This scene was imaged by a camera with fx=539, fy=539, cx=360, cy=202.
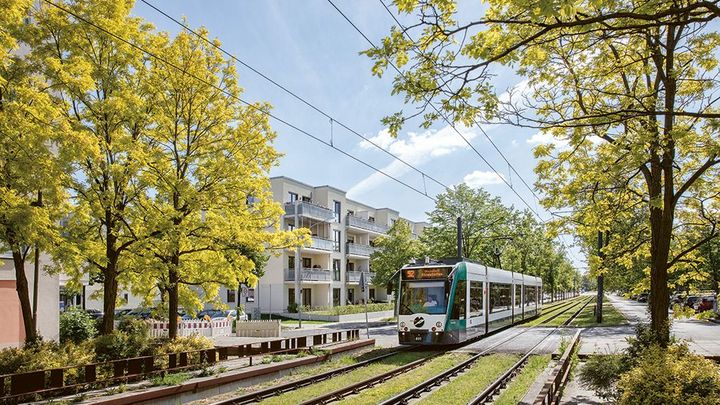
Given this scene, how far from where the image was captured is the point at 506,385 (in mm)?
13047

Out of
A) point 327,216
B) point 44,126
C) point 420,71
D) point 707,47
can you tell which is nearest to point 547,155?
point 707,47

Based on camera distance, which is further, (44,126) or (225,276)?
(225,276)

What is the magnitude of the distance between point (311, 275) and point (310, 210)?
5.66 m

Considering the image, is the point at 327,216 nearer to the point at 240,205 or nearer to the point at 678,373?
the point at 240,205

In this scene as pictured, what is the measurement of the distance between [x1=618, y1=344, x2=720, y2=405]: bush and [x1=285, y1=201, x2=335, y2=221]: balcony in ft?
123

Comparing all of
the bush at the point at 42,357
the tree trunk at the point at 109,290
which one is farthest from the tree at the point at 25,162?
the tree trunk at the point at 109,290

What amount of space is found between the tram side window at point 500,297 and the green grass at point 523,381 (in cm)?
709

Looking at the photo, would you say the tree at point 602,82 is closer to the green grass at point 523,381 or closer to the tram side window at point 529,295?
the green grass at point 523,381

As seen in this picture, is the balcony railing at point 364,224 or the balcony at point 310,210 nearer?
the balcony at point 310,210

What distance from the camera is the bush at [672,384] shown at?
23.5 feet

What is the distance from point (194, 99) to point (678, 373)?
1345cm

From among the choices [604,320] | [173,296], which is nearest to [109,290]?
[173,296]

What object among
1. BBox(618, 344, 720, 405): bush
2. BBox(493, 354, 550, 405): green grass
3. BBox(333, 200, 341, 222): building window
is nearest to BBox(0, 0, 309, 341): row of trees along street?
BBox(493, 354, 550, 405): green grass

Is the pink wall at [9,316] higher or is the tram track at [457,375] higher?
the pink wall at [9,316]
